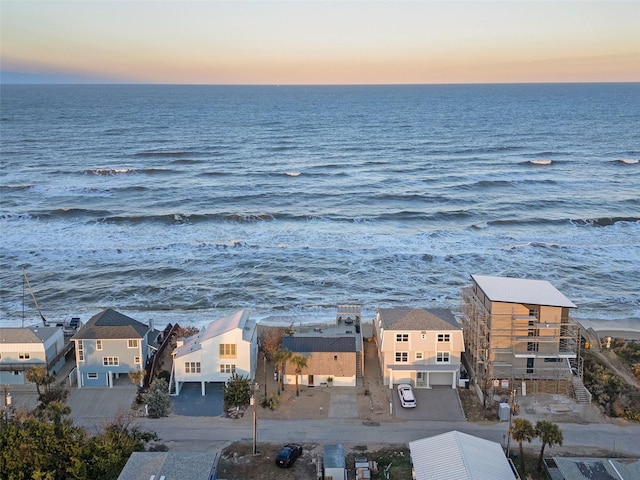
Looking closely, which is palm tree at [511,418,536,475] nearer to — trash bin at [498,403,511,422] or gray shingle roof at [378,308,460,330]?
trash bin at [498,403,511,422]

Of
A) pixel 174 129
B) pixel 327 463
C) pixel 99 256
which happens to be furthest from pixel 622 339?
pixel 174 129

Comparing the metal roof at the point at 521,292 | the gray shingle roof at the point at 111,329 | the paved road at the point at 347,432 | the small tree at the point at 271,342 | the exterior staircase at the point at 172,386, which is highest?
the metal roof at the point at 521,292

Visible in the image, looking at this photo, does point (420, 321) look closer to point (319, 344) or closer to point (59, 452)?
point (319, 344)

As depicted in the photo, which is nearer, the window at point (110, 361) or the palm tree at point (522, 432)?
the palm tree at point (522, 432)

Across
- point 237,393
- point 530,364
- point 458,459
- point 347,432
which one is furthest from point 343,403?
point 530,364

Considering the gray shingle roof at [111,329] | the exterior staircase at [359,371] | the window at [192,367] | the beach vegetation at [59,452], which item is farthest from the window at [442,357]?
the gray shingle roof at [111,329]

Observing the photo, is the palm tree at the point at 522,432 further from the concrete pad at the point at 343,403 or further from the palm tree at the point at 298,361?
the palm tree at the point at 298,361
